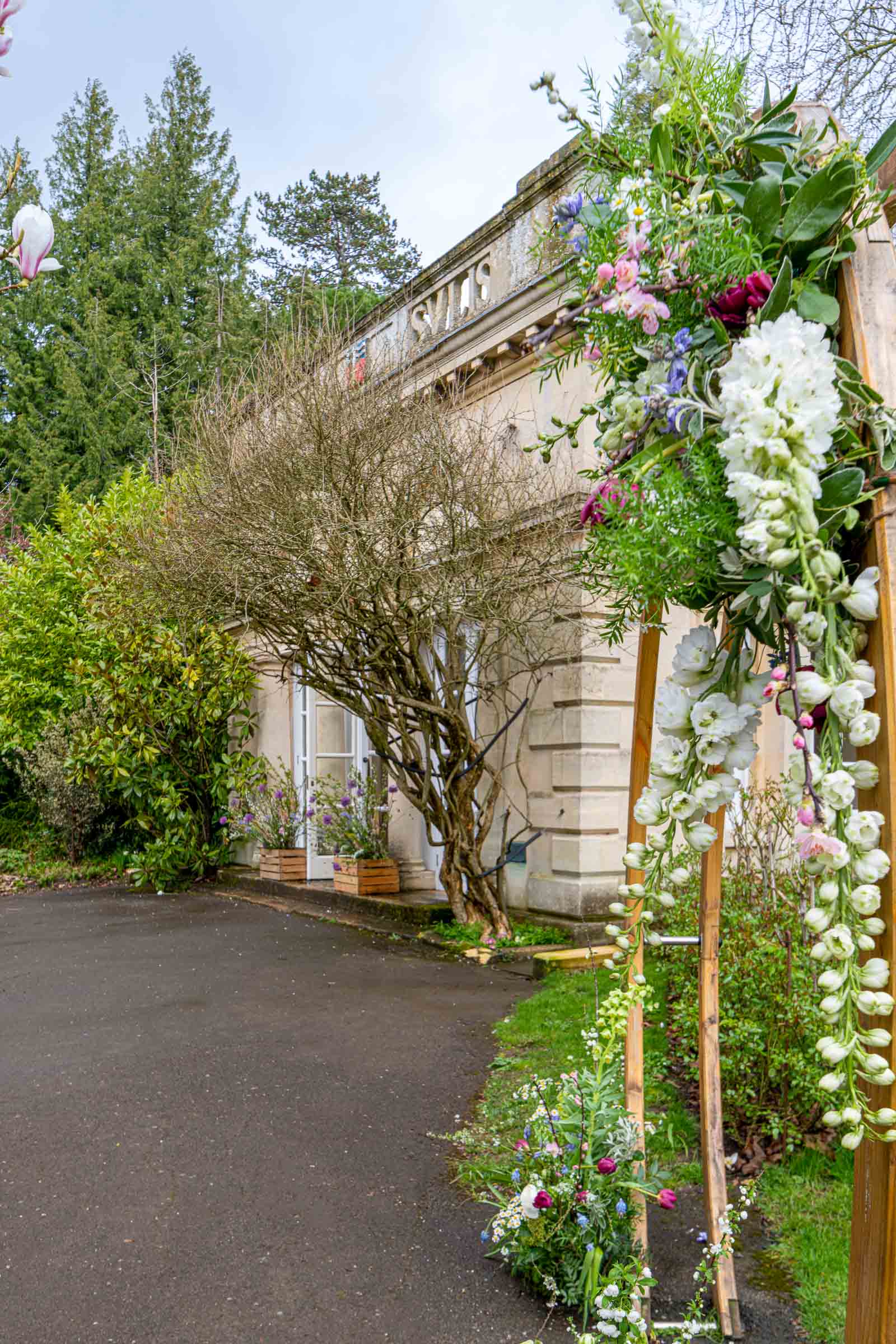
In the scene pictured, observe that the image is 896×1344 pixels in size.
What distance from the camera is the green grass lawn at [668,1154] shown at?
9.39ft

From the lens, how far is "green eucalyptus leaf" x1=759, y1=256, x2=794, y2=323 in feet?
3.71

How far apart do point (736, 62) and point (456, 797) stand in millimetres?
6999

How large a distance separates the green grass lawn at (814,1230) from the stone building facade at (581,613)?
4270mm

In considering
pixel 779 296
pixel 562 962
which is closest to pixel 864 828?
pixel 779 296

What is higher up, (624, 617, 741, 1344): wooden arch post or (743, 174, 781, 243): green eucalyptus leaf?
(743, 174, 781, 243): green eucalyptus leaf

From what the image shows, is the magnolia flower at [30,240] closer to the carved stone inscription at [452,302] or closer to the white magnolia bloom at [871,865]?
the white magnolia bloom at [871,865]

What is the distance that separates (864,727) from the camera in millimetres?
1026

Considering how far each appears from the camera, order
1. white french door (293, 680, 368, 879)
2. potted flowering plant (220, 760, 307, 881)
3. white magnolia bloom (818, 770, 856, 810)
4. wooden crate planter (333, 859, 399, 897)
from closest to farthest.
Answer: white magnolia bloom (818, 770, 856, 810) → wooden crate planter (333, 859, 399, 897) → white french door (293, 680, 368, 879) → potted flowering plant (220, 760, 307, 881)

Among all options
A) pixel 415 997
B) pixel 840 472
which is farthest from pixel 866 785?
pixel 415 997

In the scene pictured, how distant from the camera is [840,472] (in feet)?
3.56

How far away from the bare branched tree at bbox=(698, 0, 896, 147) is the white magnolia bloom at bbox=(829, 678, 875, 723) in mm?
9181

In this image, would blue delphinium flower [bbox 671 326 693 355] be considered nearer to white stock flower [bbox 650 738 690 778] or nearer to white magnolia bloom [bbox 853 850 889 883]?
white stock flower [bbox 650 738 690 778]

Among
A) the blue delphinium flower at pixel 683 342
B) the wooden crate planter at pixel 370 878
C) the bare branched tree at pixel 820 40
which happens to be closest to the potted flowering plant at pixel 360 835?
the wooden crate planter at pixel 370 878

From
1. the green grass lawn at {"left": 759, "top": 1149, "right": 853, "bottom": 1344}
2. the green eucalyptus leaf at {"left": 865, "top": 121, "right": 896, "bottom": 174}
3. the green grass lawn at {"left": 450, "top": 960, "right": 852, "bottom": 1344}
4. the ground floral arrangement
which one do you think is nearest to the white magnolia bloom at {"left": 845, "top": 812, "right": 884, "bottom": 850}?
the ground floral arrangement
